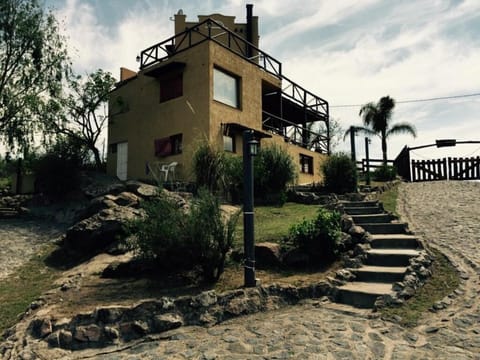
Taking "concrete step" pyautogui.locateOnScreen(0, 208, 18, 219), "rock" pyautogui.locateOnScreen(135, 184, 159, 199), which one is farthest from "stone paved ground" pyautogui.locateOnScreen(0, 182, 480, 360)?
"concrete step" pyautogui.locateOnScreen(0, 208, 18, 219)

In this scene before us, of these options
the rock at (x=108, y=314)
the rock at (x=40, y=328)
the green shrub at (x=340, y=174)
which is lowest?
the rock at (x=40, y=328)

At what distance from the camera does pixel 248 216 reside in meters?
5.79

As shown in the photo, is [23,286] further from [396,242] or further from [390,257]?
[396,242]

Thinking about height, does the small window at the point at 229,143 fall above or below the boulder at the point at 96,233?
above

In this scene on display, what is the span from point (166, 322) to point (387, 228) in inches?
211

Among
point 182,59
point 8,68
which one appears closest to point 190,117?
point 182,59

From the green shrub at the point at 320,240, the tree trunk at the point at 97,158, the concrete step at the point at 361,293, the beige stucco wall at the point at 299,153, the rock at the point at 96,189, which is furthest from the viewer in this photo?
the tree trunk at the point at 97,158

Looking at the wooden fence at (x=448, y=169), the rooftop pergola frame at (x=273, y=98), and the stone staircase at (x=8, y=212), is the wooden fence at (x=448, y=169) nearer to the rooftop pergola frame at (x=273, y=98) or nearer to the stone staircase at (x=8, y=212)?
the rooftop pergola frame at (x=273, y=98)

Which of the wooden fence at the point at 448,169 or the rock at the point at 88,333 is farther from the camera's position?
the wooden fence at the point at 448,169

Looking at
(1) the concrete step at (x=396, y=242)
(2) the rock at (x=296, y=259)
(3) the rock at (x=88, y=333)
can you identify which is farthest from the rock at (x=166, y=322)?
(1) the concrete step at (x=396, y=242)

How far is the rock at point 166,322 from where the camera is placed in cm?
460

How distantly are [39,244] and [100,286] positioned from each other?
193 inches

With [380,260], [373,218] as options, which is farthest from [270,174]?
[380,260]

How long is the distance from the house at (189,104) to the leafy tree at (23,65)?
3608 millimetres
